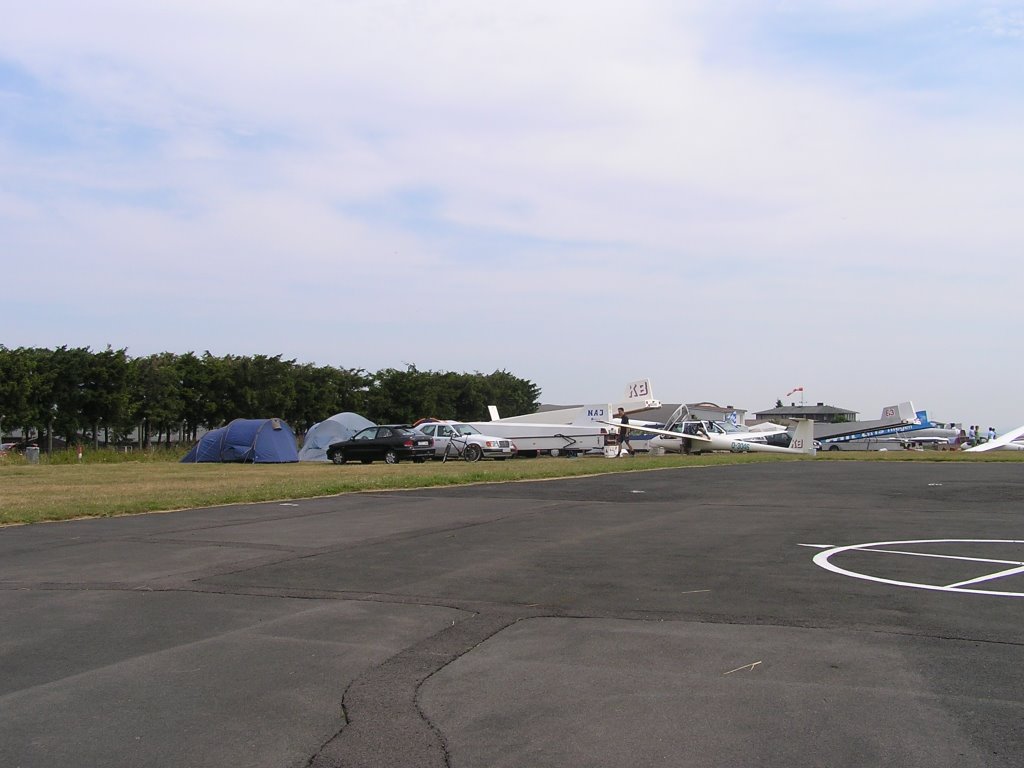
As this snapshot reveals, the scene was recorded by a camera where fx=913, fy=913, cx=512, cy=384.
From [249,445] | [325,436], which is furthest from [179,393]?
[249,445]

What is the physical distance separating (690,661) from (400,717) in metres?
1.87

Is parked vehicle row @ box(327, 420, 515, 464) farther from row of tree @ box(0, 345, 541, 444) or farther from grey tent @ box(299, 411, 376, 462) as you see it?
row of tree @ box(0, 345, 541, 444)

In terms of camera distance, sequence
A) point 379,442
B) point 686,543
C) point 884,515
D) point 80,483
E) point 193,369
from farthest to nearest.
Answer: point 193,369, point 379,442, point 80,483, point 884,515, point 686,543

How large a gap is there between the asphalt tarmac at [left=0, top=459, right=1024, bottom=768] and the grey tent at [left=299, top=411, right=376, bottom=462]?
102 ft

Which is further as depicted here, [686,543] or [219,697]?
[686,543]

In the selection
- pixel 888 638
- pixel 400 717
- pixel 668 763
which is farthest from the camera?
pixel 888 638

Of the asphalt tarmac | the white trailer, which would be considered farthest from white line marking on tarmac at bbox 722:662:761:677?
the white trailer

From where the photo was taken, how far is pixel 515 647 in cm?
591

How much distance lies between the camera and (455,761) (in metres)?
3.97

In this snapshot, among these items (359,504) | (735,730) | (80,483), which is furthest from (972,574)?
(80,483)

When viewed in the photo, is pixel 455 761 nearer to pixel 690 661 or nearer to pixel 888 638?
pixel 690 661

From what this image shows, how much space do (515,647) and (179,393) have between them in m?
51.5

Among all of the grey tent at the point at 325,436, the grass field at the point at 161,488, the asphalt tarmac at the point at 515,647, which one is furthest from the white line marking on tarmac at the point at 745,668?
the grey tent at the point at 325,436

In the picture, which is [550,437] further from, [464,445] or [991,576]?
[991,576]
